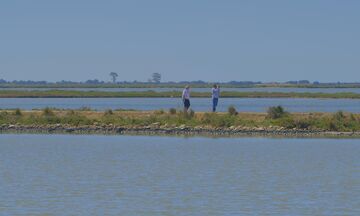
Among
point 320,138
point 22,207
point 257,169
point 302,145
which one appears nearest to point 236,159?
point 257,169

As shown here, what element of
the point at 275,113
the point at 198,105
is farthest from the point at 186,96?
the point at 198,105

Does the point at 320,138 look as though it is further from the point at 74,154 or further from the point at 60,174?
the point at 60,174

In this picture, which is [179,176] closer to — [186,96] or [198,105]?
[186,96]

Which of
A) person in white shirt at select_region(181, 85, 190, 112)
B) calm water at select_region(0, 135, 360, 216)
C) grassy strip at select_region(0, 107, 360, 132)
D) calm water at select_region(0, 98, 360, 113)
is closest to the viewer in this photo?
calm water at select_region(0, 135, 360, 216)

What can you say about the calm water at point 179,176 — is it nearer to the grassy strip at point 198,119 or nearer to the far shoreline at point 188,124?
the far shoreline at point 188,124

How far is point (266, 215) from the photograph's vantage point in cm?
2256

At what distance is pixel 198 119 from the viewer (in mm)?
46406

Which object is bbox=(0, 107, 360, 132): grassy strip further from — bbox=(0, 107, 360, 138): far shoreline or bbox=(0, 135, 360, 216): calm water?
bbox=(0, 135, 360, 216): calm water

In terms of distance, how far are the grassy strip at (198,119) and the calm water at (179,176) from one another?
113 inches

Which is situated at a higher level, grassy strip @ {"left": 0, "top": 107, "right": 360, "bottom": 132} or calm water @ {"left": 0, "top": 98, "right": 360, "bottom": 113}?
grassy strip @ {"left": 0, "top": 107, "right": 360, "bottom": 132}

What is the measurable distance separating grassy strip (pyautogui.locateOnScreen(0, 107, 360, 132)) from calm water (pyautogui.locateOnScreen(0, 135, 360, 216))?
9.43 ft

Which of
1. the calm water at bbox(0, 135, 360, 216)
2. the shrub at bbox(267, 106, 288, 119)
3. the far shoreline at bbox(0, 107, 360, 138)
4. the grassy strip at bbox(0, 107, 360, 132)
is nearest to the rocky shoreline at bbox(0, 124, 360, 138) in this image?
the far shoreline at bbox(0, 107, 360, 138)

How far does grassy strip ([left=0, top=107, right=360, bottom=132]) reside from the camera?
44.9m

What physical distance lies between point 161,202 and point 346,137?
19.9 metres
